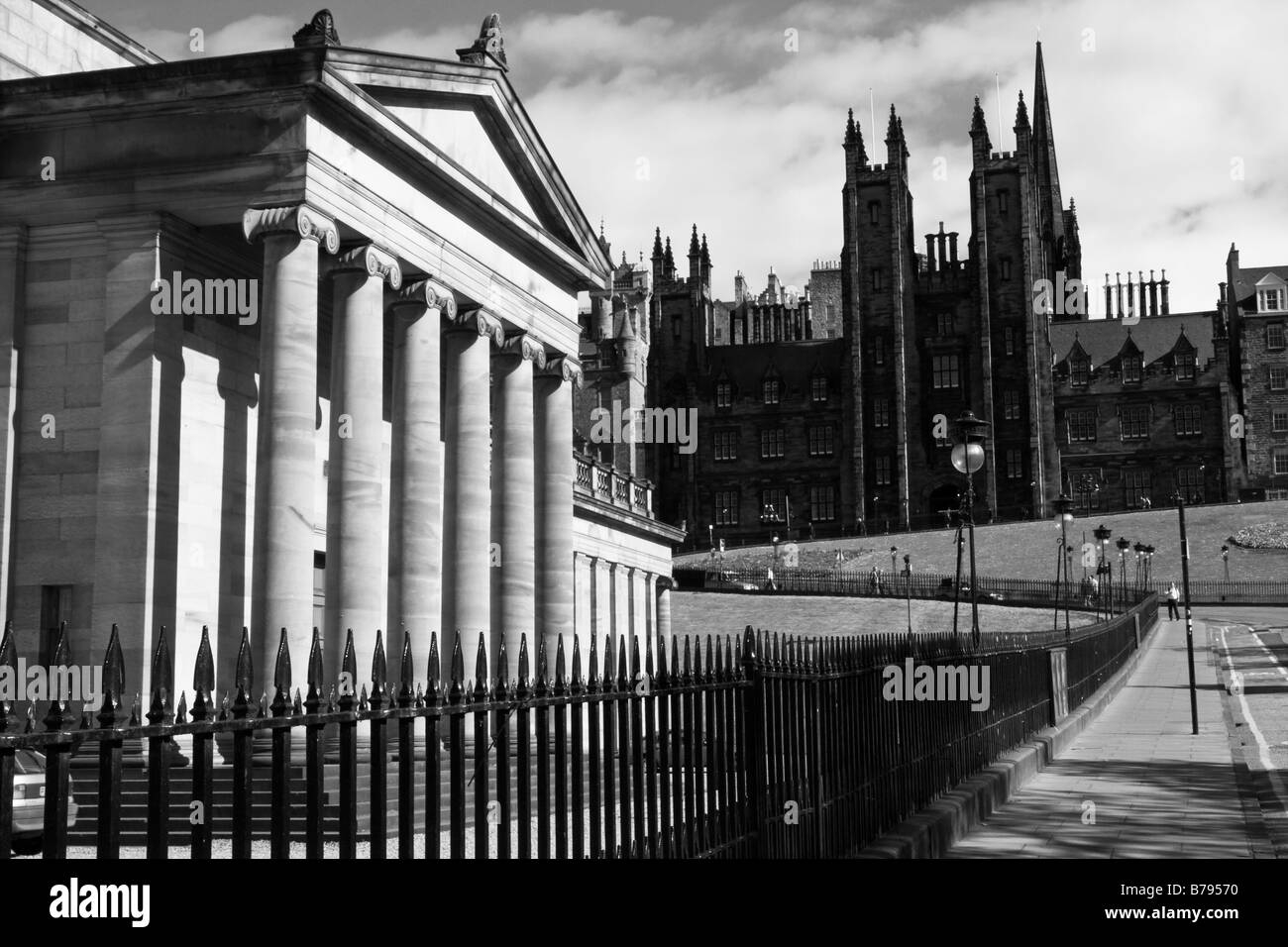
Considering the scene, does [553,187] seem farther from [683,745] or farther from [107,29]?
[683,745]

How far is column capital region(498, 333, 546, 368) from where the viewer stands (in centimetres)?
2722

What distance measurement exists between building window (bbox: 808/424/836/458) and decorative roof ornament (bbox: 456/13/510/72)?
325 ft

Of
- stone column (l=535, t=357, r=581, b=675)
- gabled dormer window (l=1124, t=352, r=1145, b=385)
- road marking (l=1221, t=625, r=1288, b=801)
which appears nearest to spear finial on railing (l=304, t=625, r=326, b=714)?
road marking (l=1221, t=625, r=1288, b=801)

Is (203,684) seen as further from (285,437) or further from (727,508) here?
(727,508)

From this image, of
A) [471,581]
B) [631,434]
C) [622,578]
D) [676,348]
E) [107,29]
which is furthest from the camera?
[676,348]

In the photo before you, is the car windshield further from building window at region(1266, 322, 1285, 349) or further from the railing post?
building window at region(1266, 322, 1285, 349)

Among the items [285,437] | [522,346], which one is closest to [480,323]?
Answer: [522,346]

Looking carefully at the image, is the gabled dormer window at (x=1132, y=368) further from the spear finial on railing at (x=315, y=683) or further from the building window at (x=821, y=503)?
the spear finial on railing at (x=315, y=683)

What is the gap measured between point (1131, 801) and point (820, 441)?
109 metres

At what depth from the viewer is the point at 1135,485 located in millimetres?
117812

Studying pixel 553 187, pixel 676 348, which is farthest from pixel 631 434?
pixel 553 187

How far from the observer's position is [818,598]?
8056cm

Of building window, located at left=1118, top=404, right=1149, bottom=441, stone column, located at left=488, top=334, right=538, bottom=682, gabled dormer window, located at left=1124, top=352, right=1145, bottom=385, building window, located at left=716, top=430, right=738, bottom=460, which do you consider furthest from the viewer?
building window, located at left=716, top=430, right=738, bottom=460
